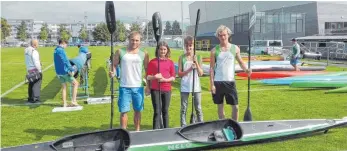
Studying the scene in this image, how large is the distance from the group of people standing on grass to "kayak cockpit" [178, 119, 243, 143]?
0.41 m

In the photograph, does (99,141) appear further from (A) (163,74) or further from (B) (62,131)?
(B) (62,131)

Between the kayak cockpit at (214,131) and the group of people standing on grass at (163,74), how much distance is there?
0.41 m

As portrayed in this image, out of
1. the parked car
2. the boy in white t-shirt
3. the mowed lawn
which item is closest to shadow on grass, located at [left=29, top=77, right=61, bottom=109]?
the mowed lawn

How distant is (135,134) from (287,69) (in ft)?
43.9

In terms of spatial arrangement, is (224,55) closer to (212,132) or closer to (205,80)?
(212,132)

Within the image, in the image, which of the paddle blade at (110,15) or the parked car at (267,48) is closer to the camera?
the paddle blade at (110,15)

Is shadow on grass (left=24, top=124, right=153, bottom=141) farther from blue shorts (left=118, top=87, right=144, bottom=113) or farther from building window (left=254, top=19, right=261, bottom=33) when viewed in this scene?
building window (left=254, top=19, right=261, bottom=33)

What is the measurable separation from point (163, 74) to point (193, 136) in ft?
3.72

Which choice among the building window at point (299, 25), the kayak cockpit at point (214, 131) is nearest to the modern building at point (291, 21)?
the building window at point (299, 25)

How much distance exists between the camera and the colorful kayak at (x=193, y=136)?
16.1 feet

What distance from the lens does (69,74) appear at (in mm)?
8352

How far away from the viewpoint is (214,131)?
5.71 meters

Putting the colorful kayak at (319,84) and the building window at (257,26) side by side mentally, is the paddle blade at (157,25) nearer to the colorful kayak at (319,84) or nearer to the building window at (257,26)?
the colorful kayak at (319,84)

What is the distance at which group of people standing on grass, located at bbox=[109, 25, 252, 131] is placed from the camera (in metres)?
5.43
